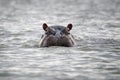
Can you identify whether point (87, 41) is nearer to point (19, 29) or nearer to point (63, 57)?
point (63, 57)

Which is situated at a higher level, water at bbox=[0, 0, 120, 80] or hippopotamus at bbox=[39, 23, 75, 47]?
hippopotamus at bbox=[39, 23, 75, 47]

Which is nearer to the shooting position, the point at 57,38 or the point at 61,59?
the point at 61,59

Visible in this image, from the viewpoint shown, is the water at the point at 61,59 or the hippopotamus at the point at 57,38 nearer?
the water at the point at 61,59

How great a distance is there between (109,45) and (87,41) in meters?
1.34

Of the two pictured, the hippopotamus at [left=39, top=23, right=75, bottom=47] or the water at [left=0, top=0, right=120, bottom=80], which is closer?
the water at [left=0, top=0, right=120, bottom=80]

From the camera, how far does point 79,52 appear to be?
1488 centimetres

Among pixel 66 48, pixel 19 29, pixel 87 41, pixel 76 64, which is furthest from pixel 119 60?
pixel 19 29

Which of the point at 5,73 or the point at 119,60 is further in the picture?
the point at 119,60

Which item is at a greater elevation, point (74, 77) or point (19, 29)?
point (19, 29)

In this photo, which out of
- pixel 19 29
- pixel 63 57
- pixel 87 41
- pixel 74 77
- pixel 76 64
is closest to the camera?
pixel 74 77

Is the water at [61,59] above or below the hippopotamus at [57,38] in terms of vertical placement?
below

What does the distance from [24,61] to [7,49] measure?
8.80ft

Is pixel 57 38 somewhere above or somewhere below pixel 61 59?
above

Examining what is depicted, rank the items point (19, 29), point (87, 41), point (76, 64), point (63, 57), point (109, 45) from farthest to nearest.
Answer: point (19, 29), point (87, 41), point (109, 45), point (63, 57), point (76, 64)
